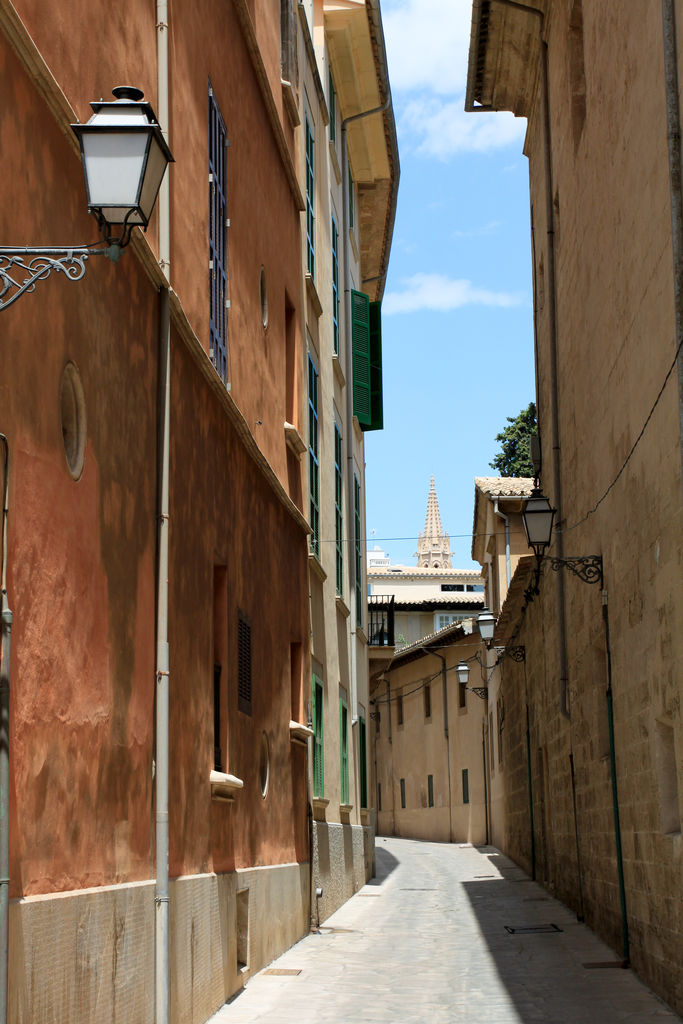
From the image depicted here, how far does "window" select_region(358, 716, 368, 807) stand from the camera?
2155 centimetres

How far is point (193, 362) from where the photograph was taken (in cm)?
922

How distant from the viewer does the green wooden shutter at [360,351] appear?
22219 mm

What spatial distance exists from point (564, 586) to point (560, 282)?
3.79 m

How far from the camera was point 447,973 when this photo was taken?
11453 mm

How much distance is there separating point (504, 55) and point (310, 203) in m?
3.94

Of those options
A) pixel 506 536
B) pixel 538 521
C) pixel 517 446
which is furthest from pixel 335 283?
pixel 517 446

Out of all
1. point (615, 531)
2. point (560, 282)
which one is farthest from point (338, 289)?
point (615, 531)

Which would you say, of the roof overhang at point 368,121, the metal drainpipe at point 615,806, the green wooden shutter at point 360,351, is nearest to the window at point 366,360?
the green wooden shutter at point 360,351

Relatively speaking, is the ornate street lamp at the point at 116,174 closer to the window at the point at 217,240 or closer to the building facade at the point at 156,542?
the building facade at the point at 156,542

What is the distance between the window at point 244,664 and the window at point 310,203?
21.4 feet

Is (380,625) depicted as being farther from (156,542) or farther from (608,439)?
(156,542)

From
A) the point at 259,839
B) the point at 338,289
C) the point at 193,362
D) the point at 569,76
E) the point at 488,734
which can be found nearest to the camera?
the point at 193,362

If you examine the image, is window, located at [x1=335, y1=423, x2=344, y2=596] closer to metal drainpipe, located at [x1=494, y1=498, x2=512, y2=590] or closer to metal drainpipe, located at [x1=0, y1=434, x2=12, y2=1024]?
metal drainpipe, located at [x1=494, y1=498, x2=512, y2=590]

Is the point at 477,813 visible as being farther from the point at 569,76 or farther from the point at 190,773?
the point at 190,773
